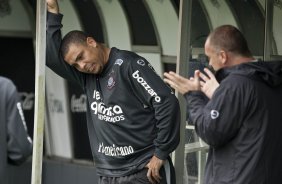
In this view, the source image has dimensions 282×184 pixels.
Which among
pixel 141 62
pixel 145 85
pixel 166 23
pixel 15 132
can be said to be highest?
pixel 166 23

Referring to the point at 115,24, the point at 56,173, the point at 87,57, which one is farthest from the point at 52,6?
the point at 56,173

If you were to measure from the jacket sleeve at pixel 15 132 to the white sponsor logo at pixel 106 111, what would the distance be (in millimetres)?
848

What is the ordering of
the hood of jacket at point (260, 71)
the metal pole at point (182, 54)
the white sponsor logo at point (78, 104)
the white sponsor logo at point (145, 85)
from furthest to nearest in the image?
the white sponsor logo at point (78, 104) → the metal pole at point (182, 54) → the white sponsor logo at point (145, 85) → the hood of jacket at point (260, 71)

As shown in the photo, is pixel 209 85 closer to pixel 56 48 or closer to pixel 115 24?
pixel 56 48

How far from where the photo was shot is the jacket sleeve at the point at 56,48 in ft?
14.0

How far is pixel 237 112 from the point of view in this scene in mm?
3229

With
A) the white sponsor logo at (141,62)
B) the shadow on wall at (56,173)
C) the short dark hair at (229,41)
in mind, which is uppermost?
the short dark hair at (229,41)

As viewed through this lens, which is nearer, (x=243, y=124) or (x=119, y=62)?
(x=243, y=124)

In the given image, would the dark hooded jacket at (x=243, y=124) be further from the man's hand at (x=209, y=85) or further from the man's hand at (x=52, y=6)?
the man's hand at (x=52, y=6)

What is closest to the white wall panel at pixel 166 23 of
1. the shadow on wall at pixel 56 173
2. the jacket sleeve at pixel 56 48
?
the shadow on wall at pixel 56 173

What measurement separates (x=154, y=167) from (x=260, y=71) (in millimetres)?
1045

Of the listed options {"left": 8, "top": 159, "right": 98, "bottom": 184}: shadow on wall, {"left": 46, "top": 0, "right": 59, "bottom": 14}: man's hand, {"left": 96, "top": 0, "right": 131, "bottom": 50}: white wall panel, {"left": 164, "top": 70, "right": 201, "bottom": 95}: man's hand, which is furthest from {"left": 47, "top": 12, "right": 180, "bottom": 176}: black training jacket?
{"left": 8, "top": 159, "right": 98, "bottom": 184}: shadow on wall

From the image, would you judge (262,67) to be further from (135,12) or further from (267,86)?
(135,12)

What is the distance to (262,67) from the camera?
337 centimetres
